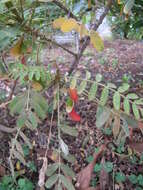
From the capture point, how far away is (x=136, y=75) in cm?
192

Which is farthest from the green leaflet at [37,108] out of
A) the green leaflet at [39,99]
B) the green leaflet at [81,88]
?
the green leaflet at [81,88]

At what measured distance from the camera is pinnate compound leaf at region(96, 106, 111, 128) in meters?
0.65

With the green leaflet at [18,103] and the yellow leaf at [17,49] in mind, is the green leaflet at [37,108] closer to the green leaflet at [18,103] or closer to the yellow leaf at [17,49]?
the green leaflet at [18,103]

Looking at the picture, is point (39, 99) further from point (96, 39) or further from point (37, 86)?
point (96, 39)

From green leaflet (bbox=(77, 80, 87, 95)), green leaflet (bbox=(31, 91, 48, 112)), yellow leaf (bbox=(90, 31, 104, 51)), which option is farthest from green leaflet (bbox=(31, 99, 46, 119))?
yellow leaf (bbox=(90, 31, 104, 51))

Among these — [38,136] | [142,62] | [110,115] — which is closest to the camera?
[110,115]

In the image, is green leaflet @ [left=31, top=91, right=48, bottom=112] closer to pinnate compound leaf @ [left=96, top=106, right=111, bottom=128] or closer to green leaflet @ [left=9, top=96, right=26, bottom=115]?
green leaflet @ [left=9, top=96, right=26, bottom=115]

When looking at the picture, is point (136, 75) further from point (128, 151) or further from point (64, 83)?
point (64, 83)

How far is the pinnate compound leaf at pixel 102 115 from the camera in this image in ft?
2.12

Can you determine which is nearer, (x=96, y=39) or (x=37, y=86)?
(x=96, y=39)

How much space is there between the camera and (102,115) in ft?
2.17

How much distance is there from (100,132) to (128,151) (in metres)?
0.18

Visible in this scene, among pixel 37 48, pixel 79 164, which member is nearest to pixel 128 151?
pixel 79 164

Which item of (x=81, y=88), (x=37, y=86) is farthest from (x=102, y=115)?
(x=37, y=86)
